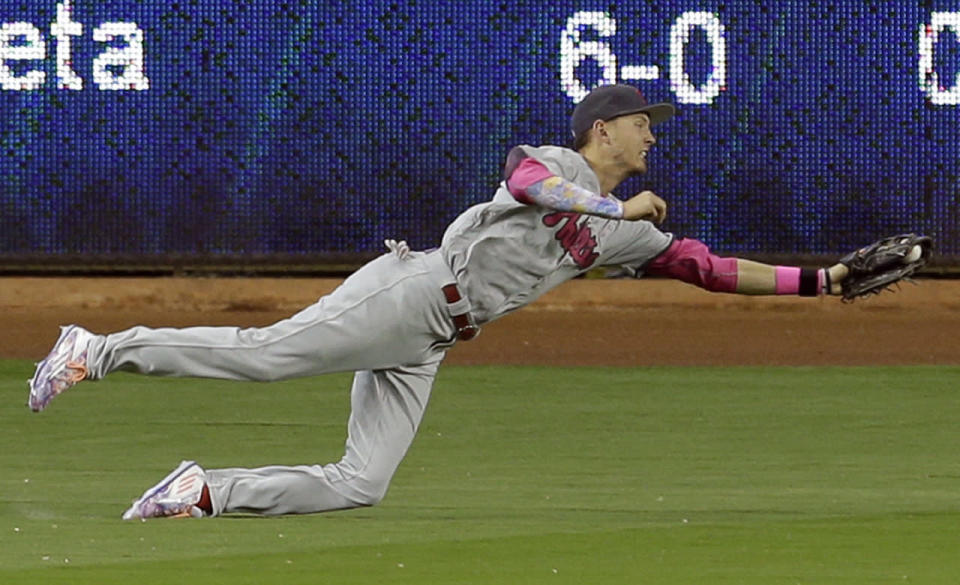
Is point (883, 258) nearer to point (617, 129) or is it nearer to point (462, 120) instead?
point (617, 129)

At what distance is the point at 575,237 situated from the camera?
7.60 metres

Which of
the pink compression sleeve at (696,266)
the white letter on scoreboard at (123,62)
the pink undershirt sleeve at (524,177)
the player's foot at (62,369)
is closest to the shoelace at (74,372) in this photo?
the player's foot at (62,369)

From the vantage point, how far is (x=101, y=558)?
23.7ft

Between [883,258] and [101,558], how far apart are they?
9.61ft

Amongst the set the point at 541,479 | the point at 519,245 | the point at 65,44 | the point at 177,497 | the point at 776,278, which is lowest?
the point at 541,479

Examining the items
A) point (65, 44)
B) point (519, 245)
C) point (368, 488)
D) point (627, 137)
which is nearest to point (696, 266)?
point (627, 137)

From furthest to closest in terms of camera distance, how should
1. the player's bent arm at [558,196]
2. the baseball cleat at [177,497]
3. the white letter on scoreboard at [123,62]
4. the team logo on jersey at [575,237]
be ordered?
the white letter on scoreboard at [123,62] < the baseball cleat at [177,497] < the team logo on jersey at [575,237] < the player's bent arm at [558,196]

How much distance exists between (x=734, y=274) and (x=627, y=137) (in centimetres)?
65

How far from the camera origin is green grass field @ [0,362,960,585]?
23.3 ft

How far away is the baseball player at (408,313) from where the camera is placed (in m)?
7.41

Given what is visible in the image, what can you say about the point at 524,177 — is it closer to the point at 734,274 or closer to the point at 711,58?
the point at 734,274

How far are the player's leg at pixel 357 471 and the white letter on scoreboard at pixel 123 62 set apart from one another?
33.5ft

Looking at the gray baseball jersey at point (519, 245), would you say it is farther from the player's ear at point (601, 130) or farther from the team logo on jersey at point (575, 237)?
the player's ear at point (601, 130)

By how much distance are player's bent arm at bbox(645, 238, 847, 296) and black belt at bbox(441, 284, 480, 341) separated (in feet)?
2.54
